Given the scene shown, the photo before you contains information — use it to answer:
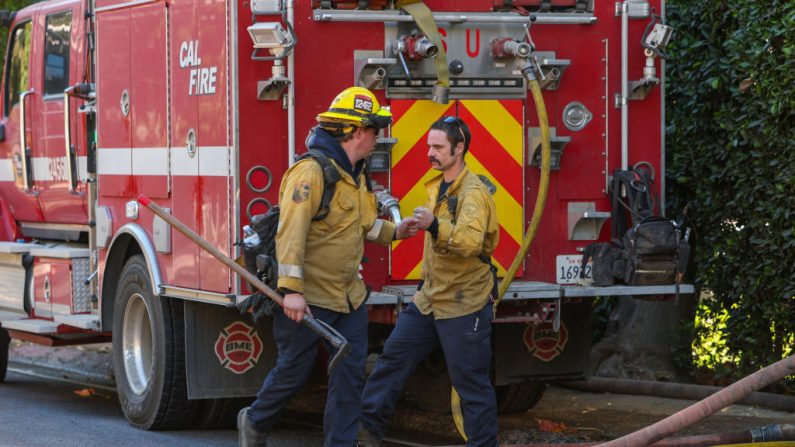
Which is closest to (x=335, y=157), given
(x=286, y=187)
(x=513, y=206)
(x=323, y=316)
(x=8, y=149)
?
(x=286, y=187)

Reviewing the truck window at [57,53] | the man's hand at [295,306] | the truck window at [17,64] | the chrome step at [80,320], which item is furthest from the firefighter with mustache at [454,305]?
the truck window at [17,64]

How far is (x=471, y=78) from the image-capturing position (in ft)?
27.3

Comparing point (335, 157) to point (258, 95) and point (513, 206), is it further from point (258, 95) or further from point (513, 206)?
point (513, 206)

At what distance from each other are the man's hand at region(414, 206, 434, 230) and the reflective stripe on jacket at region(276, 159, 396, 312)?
0.73ft

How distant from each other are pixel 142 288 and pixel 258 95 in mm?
1881

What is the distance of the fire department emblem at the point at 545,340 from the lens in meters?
8.76

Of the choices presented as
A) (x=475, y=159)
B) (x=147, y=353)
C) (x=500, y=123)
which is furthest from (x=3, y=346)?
(x=500, y=123)

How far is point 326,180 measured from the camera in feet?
22.0

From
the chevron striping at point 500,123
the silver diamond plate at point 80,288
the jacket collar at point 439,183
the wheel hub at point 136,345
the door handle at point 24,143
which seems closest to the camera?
the jacket collar at point 439,183

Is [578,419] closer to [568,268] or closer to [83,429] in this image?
[568,268]

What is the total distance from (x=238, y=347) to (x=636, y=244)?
239 centimetres

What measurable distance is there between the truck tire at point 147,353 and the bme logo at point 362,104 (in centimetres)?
251

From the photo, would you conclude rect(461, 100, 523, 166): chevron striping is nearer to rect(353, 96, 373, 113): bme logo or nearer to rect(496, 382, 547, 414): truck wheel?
rect(353, 96, 373, 113): bme logo

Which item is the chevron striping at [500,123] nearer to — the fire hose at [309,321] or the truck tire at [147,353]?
the fire hose at [309,321]
